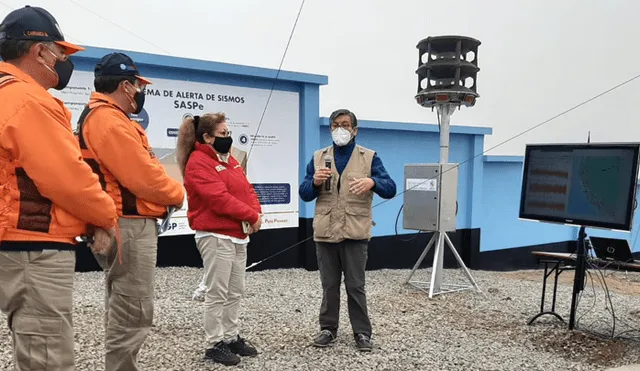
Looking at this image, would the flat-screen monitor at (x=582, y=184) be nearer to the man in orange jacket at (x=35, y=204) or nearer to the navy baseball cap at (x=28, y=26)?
the man in orange jacket at (x=35, y=204)

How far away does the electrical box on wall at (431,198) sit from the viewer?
230 inches

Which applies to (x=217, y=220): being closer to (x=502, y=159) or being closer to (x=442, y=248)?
(x=442, y=248)

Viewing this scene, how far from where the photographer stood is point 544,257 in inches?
173

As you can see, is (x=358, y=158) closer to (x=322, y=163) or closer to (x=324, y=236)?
(x=322, y=163)

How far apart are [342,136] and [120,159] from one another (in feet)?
5.67

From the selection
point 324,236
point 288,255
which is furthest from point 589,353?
point 288,255

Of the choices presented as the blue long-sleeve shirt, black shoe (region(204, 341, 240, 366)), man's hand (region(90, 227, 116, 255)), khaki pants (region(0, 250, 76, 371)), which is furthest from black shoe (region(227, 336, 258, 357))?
khaki pants (region(0, 250, 76, 371))

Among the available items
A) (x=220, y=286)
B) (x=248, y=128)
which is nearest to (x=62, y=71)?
(x=220, y=286)

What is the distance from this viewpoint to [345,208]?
3.56 meters

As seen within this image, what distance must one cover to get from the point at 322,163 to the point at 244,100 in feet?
10.1

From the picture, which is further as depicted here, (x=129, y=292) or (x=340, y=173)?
(x=340, y=173)

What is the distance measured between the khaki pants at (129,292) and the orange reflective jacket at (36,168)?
554 mm

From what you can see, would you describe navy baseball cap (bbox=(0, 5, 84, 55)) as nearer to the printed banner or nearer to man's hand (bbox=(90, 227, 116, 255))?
man's hand (bbox=(90, 227, 116, 255))

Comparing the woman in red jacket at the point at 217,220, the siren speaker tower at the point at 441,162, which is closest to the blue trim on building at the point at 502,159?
the siren speaker tower at the point at 441,162
